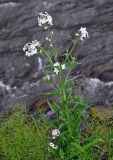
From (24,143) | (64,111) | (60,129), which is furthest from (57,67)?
(24,143)

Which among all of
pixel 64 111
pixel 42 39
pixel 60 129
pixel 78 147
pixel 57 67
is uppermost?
pixel 42 39

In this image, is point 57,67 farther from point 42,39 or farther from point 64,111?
point 42,39

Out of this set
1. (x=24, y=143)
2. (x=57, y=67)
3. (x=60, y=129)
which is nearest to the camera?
(x=57, y=67)

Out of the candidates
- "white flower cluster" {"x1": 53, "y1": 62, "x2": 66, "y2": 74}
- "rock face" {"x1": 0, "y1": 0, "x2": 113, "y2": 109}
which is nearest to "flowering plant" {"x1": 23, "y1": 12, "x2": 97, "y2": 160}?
"white flower cluster" {"x1": 53, "y1": 62, "x2": 66, "y2": 74}

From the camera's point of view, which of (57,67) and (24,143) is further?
(24,143)

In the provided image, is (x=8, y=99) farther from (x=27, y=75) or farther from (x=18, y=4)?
(x=18, y=4)

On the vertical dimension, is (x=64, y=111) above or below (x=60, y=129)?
above

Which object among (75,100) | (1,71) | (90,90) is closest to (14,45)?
(1,71)

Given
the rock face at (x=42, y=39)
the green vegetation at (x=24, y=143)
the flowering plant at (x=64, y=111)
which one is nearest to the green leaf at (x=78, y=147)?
the flowering plant at (x=64, y=111)

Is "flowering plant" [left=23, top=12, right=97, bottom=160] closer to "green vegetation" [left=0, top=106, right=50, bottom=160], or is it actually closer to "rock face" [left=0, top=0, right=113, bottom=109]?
"green vegetation" [left=0, top=106, right=50, bottom=160]
